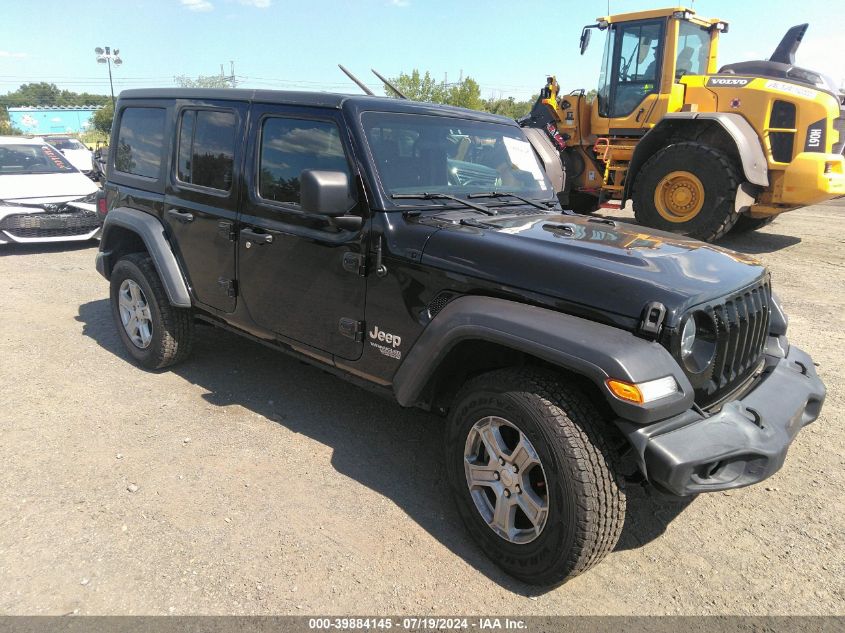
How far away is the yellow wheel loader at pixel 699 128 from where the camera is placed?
8.27 metres

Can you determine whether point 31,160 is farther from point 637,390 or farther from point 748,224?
point 748,224

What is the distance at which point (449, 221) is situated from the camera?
9.89 feet

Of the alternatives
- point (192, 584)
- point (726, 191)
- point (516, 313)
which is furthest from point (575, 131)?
point (192, 584)

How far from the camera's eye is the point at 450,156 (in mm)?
3494

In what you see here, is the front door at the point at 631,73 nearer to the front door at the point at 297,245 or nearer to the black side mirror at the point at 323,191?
the front door at the point at 297,245

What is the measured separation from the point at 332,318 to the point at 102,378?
229cm

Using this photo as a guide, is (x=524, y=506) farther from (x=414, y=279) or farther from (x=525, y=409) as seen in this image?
(x=414, y=279)

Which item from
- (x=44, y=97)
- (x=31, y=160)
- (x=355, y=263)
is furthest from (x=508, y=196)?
(x=44, y=97)

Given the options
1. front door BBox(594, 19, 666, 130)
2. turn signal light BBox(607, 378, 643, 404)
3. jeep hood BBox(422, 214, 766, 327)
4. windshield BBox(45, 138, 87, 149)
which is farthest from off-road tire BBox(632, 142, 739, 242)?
windshield BBox(45, 138, 87, 149)

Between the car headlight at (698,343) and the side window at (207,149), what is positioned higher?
the side window at (207,149)

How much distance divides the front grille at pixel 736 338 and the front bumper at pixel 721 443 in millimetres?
90

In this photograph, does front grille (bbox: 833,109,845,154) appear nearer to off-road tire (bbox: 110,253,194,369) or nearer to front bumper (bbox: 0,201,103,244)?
off-road tire (bbox: 110,253,194,369)

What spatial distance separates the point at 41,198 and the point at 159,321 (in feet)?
20.2

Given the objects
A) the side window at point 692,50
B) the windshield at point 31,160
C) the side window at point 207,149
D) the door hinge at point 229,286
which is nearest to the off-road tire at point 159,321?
the door hinge at point 229,286
